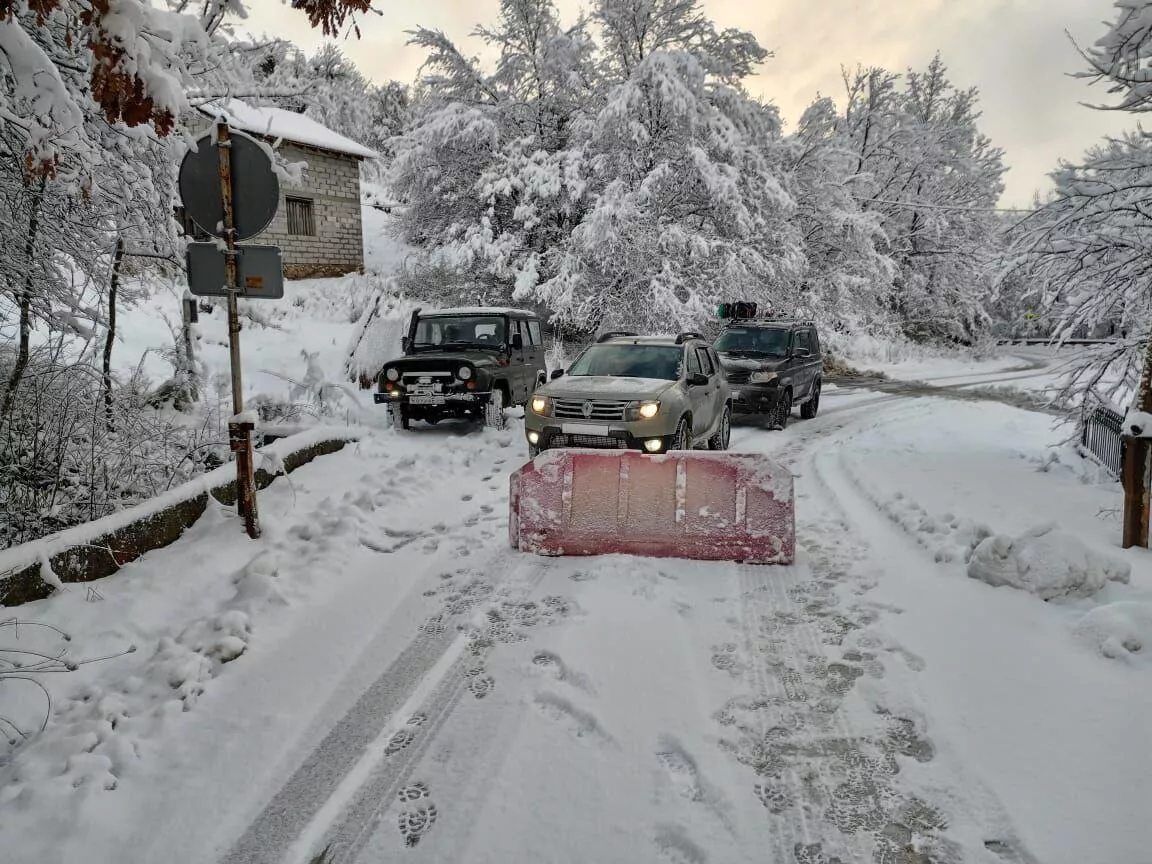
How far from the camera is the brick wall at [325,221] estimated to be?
76.3ft

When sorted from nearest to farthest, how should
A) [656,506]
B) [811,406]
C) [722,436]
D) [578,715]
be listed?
[578,715] → [656,506] → [722,436] → [811,406]

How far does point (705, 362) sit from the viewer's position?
10.1 m

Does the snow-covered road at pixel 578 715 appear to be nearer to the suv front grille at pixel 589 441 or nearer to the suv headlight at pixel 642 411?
the suv front grille at pixel 589 441

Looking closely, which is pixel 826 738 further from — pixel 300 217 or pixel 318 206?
pixel 318 206

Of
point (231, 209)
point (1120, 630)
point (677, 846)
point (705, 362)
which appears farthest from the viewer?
point (705, 362)

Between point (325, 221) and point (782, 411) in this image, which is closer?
point (782, 411)

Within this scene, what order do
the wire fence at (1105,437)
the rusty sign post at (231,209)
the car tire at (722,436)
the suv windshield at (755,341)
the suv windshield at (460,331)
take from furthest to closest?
the suv windshield at (755,341)
the suv windshield at (460,331)
the car tire at (722,436)
the wire fence at (1105,437)
the rusty sign post at (231,209)

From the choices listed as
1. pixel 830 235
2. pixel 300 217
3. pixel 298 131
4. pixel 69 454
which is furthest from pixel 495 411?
pixel 830 235

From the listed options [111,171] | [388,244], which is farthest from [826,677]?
[388,244]

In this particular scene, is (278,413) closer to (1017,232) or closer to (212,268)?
(212,268)

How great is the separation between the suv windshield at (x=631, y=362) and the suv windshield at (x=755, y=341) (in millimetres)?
4648

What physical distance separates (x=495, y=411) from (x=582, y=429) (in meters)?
3.46

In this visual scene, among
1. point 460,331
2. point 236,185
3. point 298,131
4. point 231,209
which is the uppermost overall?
point 298,131

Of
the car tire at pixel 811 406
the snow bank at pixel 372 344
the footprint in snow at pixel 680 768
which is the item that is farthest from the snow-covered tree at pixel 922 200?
the footprint in snow at pixel 680 768
